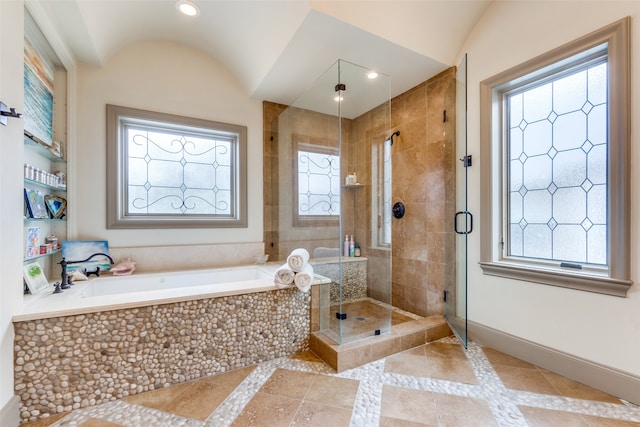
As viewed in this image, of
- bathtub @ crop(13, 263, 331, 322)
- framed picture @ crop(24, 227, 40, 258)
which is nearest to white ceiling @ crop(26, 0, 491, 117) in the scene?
framed picture @ crop(24, 227, 40, 258)

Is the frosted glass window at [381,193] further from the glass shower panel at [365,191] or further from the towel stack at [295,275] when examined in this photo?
the towel stack at [295,275]

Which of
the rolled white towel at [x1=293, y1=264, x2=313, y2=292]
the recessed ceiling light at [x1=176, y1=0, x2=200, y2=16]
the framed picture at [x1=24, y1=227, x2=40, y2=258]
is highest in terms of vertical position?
the recessed ceiling light at [x1=176, y1=0, x2=200, y2=16]

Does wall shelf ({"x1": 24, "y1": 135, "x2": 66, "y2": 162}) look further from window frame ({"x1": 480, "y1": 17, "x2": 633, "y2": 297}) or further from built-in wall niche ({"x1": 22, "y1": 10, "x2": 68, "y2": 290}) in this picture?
window frame ({"x1": 480, "y1": 17, "x2": 633, "y2": 297})

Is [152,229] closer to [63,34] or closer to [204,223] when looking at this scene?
[204,223]

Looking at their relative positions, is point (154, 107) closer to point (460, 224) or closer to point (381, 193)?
point (381, 193)

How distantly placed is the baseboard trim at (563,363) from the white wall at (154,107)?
7.89 ft

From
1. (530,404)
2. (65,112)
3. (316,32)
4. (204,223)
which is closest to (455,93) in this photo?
(316,32)

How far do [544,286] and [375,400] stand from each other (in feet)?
4.67

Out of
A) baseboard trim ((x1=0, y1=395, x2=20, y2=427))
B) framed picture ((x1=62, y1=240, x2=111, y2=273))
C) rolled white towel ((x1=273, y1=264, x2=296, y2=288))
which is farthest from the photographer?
framed picture ((x1=62, y1=240, x2=111, y2=273))

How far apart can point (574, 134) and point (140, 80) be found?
3592 mm

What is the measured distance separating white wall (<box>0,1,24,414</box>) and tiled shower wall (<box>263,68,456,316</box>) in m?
1.97

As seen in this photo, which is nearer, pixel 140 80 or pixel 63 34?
pixel 63 34

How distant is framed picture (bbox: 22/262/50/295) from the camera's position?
175 centimetres

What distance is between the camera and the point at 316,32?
2000 mm
